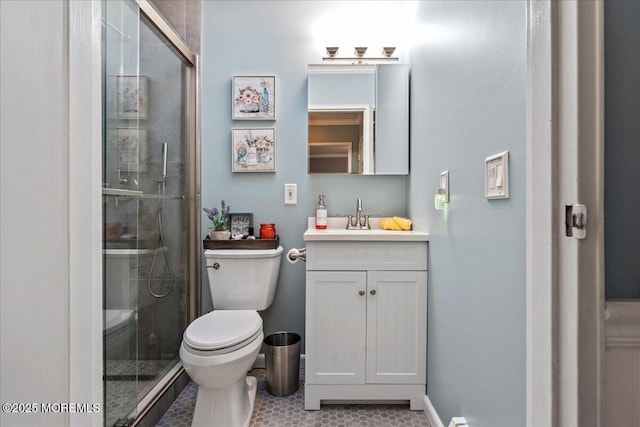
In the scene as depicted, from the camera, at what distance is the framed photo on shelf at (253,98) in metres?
2.01

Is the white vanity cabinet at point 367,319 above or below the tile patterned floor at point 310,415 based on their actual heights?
above

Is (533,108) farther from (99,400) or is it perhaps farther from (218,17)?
(218,17)

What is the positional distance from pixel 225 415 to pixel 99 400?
2.61 feet

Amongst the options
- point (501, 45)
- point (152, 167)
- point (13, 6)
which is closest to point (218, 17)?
point (152, 167)

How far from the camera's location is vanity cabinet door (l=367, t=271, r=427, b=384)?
5.04ft

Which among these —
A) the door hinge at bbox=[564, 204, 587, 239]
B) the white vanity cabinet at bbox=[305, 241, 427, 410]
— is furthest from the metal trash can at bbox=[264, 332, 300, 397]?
the door hinge at bbox=[564, 204, 587, 239]

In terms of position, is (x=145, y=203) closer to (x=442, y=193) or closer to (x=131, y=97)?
(x=131, y=97)

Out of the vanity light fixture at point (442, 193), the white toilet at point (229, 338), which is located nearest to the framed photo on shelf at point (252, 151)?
the white toilet at point (229, 338)

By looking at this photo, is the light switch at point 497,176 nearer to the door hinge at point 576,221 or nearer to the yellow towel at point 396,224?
the door hinge at point 576,221

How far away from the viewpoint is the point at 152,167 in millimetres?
1591

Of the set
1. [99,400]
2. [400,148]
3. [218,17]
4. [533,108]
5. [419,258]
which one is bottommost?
[99,400]

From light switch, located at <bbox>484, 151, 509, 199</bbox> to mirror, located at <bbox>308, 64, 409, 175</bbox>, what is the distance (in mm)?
1021

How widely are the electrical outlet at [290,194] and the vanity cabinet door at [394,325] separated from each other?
73 cm

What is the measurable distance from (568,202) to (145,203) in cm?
157
